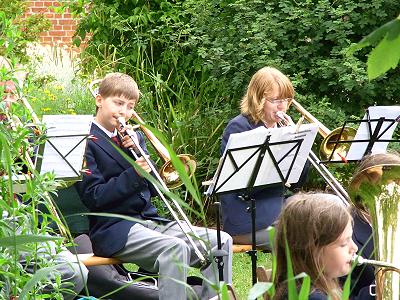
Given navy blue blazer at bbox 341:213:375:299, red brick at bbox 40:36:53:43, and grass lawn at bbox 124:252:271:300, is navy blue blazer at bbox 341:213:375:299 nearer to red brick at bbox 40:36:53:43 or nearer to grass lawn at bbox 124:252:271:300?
grass lawn at bbox 124:252:271:300

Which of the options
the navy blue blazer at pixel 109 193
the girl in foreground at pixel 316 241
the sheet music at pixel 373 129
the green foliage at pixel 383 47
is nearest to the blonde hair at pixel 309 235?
the girl in foreground at pixel 316 241

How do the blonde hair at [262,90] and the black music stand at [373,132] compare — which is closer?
the black music stand at [373,132]

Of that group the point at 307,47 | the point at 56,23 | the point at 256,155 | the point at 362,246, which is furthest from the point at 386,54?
the point at 56,23

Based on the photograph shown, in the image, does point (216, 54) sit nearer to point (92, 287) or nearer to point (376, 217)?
point (92, 287)

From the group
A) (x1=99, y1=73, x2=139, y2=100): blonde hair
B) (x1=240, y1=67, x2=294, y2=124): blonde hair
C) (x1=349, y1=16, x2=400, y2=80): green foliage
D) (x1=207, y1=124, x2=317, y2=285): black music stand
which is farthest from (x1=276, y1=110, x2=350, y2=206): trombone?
(x1=349, y1=16, x2=400, y2=80): green foliage

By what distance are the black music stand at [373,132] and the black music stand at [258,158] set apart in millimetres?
319

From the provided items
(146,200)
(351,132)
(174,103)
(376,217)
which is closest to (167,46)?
(174,103)

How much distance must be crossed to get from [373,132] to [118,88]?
1430mm

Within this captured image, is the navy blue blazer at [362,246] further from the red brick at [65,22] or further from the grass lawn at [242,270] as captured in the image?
the red brick at [65,22]

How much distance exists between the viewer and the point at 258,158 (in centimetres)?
488

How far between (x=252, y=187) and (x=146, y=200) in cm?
63

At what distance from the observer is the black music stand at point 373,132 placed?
5406mm

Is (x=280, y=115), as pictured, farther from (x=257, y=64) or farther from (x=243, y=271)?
(x=257, y=64)

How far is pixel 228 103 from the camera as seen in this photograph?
808 centimetres
